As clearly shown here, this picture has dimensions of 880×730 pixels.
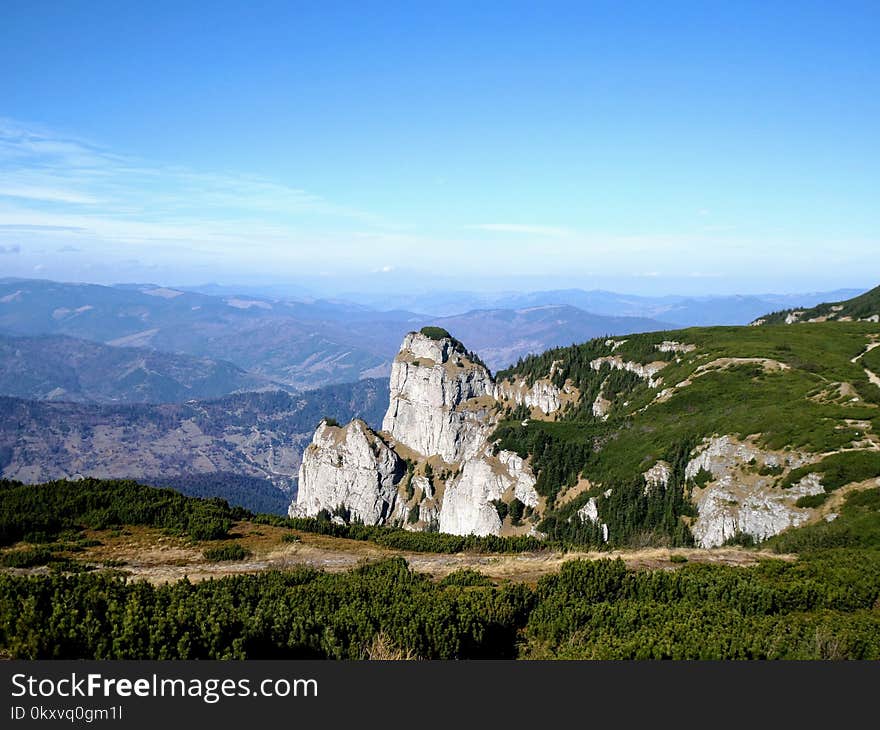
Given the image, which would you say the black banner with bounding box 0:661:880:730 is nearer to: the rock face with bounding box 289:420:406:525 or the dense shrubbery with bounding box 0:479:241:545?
the dense shrubbery with bounding box 0:479:241:545

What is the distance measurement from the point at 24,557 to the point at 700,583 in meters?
30.6

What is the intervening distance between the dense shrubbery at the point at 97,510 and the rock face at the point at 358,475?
14902 cm

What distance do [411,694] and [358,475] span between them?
185 meters

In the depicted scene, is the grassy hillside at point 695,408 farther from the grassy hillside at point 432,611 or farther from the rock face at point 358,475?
the rock face at point 358,475

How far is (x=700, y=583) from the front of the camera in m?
20.6

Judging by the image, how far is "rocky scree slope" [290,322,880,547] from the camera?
Result: 6288 centimetres

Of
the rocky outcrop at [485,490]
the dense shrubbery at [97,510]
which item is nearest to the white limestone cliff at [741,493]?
the rocky outcrop at [485,490]

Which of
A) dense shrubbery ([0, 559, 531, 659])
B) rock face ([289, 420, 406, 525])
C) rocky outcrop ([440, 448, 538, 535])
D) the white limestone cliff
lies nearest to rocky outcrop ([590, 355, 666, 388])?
rocky outcrop ([440, 448, 538, 535])

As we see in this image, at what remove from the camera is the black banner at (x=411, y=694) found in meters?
8.38

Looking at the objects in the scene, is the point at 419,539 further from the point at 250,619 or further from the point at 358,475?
the point at 358,475

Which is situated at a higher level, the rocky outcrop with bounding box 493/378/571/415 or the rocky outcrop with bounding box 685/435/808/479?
the rocky outcrop with bounding box 685/435/808/479

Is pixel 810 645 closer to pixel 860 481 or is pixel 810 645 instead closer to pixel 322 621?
pixel 322 621

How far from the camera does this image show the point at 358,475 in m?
188

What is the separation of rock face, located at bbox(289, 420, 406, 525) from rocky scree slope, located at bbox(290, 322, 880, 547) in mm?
507
